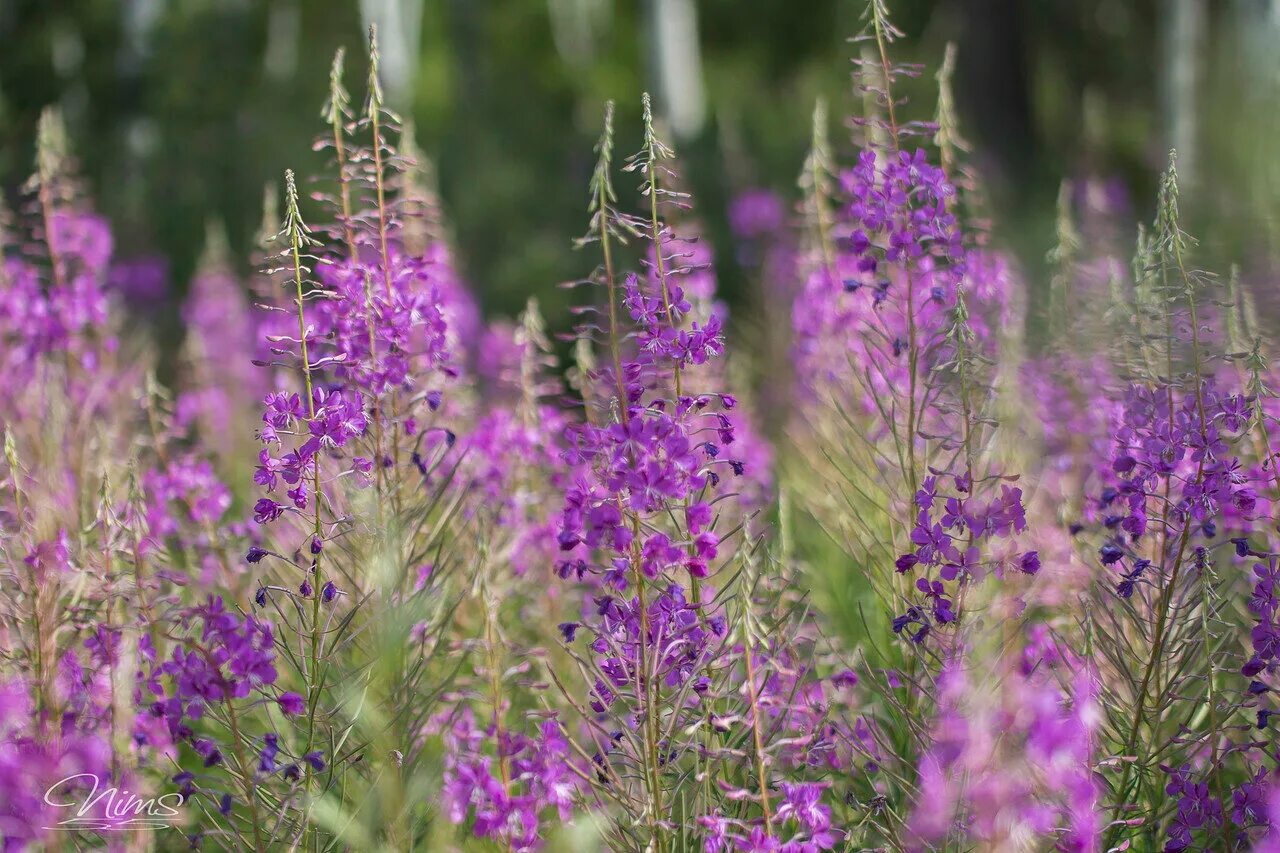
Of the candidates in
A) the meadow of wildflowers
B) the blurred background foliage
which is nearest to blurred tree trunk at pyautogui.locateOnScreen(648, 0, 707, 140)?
the blurred background foliage

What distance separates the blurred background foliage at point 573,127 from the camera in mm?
10305

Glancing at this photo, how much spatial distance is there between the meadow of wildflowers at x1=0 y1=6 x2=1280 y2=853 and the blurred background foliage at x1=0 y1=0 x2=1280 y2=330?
4.00 meters

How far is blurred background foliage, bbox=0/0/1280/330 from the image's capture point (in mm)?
10305

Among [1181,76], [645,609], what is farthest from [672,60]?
[645,609]

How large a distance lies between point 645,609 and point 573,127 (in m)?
15.6

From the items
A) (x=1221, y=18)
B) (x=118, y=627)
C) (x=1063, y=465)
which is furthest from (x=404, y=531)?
(x=1221, y=18)

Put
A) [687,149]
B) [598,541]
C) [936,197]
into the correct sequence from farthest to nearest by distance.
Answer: [687,149], [936,197], [598,541]

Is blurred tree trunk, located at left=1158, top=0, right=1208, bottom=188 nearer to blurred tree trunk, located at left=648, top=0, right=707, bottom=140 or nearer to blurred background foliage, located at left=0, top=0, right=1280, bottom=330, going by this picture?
blurred background foliage, located at left=0, top=0, right=1280, bottom=330

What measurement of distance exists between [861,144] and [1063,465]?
1.51m

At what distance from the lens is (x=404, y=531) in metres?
2.84

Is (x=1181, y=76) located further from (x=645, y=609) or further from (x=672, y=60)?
(x=645, y=609)

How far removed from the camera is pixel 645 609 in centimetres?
228

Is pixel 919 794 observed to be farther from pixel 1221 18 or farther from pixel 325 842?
pixel 1221 18

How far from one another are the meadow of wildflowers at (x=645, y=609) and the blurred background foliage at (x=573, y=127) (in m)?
4.00
